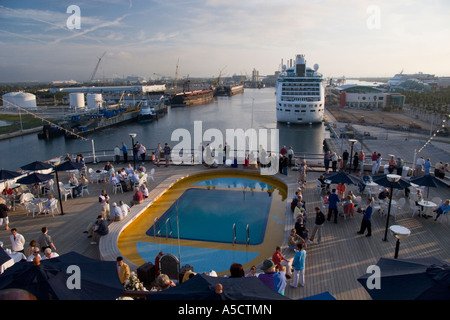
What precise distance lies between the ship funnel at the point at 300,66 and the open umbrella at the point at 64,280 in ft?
183

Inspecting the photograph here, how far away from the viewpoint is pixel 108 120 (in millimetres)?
55062

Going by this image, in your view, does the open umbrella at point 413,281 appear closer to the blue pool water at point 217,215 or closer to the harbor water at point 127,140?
the blue pool water at point 217,215

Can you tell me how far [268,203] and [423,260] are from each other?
23.2ft

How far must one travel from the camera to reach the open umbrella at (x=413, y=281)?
3.71 m

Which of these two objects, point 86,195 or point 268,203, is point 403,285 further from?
point 86,195

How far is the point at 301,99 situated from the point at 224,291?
5190 cm

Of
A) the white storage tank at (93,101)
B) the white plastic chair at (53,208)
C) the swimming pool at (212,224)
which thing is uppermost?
the white storage tank at (93,101)

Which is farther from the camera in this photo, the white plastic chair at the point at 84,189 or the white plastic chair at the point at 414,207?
the white plastic chair at the point at 84,189

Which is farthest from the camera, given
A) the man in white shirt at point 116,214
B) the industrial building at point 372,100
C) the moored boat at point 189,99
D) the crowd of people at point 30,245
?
the moored boat at point 189,99

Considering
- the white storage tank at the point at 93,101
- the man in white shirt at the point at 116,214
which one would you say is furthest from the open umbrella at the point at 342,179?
the white storage tank at the point at 93,101

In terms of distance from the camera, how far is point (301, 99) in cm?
5256

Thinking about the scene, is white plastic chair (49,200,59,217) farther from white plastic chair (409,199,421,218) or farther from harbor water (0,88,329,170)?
harbor water (0,88,329,170)

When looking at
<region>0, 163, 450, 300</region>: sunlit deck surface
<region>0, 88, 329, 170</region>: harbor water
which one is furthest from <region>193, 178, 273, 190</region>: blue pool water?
<region>0, 88, 329, 170</region>: harbor water
